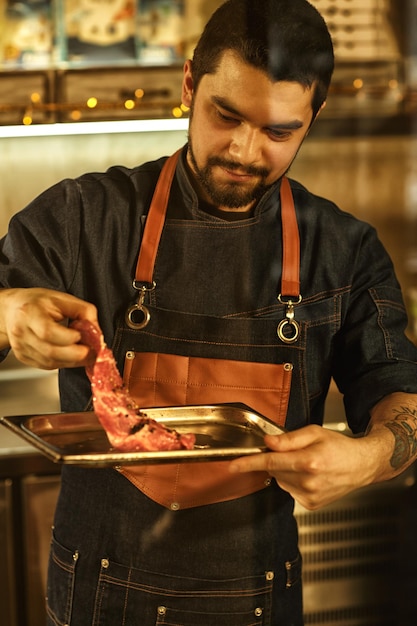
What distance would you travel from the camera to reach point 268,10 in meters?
1.00

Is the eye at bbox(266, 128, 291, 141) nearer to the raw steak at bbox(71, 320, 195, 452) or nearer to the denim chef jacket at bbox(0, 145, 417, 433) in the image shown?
the denim chef jacket at bbox(0, 145, 417, 433)

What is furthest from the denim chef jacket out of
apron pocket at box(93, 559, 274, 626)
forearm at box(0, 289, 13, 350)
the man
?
apron pocket at box(93, 559, 274, 626)

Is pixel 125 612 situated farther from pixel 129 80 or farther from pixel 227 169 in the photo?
pixel 129 80

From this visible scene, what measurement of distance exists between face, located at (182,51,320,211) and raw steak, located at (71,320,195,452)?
→ 284 mm

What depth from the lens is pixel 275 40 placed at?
99 centimetres

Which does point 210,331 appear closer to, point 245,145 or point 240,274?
point 240,274

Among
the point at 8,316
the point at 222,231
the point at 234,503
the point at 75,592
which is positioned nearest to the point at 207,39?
the point at 222,231

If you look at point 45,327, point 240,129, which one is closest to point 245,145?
point 240,129

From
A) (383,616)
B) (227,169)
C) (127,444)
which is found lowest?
(383,616)

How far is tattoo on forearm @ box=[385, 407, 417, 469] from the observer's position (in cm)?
107

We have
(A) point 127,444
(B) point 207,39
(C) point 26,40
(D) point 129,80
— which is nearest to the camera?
(A) point 127,444

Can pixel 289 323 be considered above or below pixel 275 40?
below

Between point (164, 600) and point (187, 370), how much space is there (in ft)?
0.96

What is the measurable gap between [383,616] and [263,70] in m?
1.04
